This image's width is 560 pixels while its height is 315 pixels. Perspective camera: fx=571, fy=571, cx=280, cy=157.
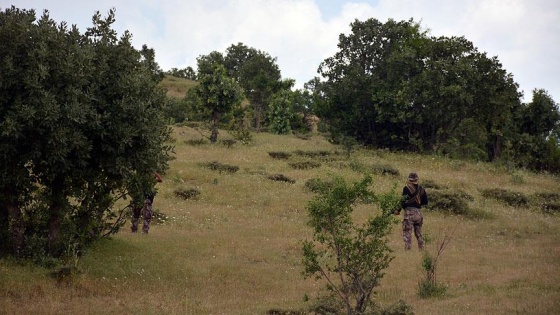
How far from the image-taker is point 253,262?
61.3ft

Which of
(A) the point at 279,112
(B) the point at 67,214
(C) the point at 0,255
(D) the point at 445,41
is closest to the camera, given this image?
(C) the point at 0,255

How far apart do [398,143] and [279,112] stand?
34.1 metres

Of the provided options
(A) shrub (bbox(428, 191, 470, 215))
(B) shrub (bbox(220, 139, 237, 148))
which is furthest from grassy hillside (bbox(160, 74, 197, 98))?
(A) shrub (bbox(428, 191, 470, 215))

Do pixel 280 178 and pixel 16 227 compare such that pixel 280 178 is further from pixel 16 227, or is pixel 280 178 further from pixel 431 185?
pixel 16 227

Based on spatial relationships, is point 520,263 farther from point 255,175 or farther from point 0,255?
point 255,175

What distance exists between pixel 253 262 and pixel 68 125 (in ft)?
25.3

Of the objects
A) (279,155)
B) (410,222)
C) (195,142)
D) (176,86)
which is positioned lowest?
(410,222)

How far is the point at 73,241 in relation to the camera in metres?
15.2

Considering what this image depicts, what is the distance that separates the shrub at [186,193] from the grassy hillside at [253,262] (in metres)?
0.39

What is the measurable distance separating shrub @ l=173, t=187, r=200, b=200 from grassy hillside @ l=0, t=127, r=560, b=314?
0.39 meters

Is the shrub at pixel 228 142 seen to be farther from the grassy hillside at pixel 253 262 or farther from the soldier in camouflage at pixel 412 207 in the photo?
the soldier in camouflage at pixel 412 207

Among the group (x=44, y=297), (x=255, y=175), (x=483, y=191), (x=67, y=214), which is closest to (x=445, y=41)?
(x=483, y=191)

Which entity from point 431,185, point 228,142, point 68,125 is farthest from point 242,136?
point 68,125

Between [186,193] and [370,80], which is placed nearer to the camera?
[186,193]
